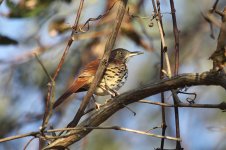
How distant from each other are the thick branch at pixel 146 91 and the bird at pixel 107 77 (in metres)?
0.65

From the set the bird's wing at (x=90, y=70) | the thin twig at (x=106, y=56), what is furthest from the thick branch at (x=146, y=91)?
the bird's wing at (x=90, y=70)

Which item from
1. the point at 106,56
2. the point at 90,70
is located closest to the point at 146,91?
the point at 106,56

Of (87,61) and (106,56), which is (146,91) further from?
(87,61)

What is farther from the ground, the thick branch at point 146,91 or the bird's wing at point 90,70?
the bird's wing at point 90,70

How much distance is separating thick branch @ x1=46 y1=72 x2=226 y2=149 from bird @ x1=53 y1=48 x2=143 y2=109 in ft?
2.15

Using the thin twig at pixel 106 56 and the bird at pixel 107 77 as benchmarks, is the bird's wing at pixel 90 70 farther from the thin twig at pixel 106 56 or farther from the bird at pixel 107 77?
the thin twig at pixel 106 56

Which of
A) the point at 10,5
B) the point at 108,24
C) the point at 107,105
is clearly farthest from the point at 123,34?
the point at 107,105

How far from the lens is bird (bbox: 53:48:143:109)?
3.86 metres

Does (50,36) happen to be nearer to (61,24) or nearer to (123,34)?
(61,24)

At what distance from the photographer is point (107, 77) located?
4.20 m

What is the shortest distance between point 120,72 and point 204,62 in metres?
2.22

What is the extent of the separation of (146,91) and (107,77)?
146cm

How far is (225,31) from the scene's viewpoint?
7.86 ft

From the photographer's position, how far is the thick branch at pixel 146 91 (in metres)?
2.62
